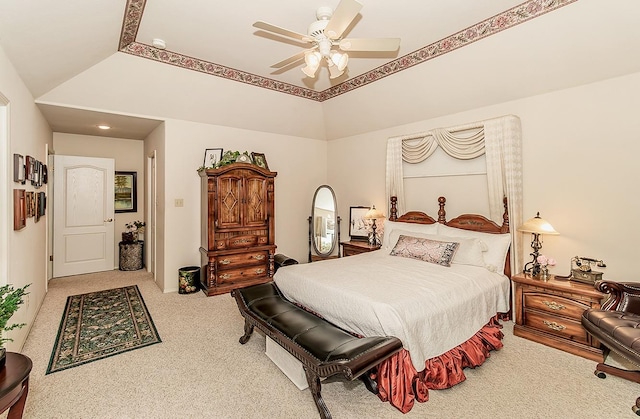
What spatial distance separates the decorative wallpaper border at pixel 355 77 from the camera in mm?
2631

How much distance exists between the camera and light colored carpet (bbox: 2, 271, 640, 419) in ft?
6.67

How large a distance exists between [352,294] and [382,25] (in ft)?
8.15

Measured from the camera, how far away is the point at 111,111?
13.2 ft

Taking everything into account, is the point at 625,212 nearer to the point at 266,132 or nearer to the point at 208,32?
the point at 208,32

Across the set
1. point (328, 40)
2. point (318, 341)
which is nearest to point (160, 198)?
point (328, 40)

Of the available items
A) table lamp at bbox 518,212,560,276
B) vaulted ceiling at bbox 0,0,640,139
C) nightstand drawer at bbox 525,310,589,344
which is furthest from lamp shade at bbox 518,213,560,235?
vaulted ceiling at bbox 0,0,640,139

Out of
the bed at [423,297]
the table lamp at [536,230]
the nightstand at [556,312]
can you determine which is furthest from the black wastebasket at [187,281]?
the table lamp at [536,230]

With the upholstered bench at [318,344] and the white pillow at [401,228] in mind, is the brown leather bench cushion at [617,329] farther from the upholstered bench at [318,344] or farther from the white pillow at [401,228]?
the white pillow at [401,228]

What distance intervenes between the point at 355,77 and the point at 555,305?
11.5ft

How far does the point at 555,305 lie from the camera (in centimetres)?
286

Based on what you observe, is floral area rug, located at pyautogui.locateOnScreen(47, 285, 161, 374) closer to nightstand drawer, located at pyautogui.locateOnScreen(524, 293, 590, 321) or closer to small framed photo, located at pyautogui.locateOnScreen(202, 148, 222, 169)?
small framed photo, located at pyautogui.locateOnScreen(202, 148, 222, 169)

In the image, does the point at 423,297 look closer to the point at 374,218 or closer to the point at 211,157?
the point at 374,218

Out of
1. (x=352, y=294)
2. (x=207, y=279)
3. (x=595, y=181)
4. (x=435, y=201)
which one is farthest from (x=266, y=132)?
(x=595, y=181)

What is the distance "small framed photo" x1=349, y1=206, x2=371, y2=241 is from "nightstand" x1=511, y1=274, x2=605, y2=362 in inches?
95.2
